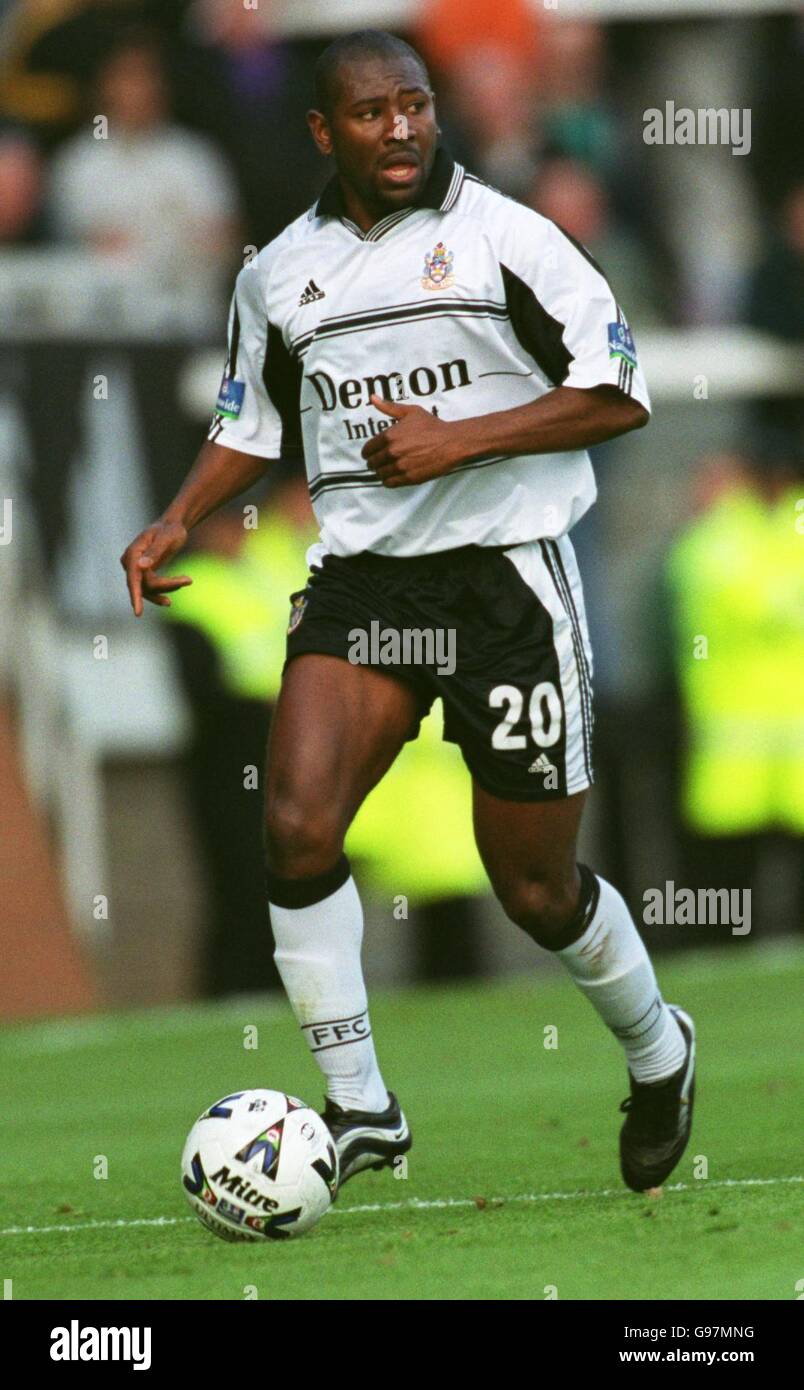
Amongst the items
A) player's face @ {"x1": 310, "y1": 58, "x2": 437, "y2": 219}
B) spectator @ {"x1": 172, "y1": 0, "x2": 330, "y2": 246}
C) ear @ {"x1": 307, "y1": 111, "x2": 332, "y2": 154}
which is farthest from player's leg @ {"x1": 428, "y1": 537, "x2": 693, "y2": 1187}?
spectator @ {"x1": 172, "y1": 0, "x2": 330, "y2": 246}

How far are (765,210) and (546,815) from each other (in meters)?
10.1

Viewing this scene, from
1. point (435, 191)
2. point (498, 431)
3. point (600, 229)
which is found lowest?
point (498, 431)

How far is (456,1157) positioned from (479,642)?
1.79 m

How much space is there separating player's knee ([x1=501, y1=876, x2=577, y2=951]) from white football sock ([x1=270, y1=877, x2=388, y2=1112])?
0.38 meters

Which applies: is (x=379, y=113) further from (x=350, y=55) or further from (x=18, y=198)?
(x=18, y=198)

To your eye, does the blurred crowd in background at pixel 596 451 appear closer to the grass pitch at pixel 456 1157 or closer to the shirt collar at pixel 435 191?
the grass pitch at pixel 456 1157

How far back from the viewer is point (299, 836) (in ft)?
19.7

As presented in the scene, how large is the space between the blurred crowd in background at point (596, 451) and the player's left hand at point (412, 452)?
5648 mm

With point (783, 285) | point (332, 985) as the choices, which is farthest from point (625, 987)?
point (783, 285)

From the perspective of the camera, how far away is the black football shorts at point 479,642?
243 inches

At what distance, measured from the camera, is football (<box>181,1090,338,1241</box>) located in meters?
5.77

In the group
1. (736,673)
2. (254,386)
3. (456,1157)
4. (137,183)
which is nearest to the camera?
(254,386)

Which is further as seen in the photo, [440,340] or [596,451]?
[596,451]
